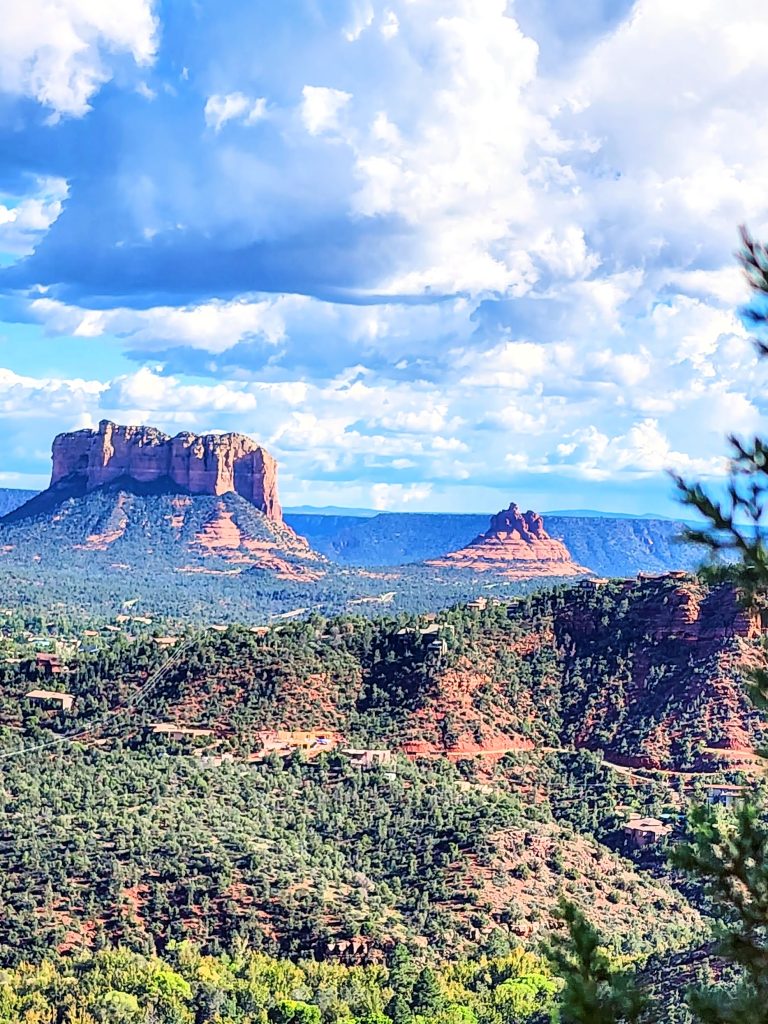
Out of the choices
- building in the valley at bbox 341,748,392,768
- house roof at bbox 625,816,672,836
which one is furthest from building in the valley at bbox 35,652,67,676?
house roof at bbox 625,816,672,836

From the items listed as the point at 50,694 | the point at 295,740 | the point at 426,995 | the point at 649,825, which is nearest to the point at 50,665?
the point at 50,694

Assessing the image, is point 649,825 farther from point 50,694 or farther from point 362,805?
point 50,694

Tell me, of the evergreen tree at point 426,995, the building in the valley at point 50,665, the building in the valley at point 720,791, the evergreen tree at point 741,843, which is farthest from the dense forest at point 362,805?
the evergreen tree at point 741,843

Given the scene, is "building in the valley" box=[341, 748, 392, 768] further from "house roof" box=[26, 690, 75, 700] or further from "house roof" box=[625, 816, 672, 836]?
"house roof" box=[26, 690, 75, 700]

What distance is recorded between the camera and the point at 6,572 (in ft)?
623

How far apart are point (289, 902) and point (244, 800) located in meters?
11.0

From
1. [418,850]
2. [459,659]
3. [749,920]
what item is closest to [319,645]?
[459,659]

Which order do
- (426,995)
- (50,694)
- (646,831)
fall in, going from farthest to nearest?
(50,694) < (646,831) < (426,995)

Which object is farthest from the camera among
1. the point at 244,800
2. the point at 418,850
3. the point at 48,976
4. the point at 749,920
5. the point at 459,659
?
the point at 459,659

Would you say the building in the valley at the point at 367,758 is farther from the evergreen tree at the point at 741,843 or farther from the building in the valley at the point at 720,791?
the evergreen tree at the point at 741,843

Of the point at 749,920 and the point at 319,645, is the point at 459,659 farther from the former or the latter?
the point at 749,920

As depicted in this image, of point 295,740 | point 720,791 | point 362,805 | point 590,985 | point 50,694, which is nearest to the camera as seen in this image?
point 590,985

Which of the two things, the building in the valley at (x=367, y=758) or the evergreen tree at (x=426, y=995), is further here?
the building in the valley at (x=367, y=758)

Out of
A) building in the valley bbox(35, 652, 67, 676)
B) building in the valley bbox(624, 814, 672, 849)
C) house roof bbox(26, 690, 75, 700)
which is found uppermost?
building in the valley bbox(35, 652, 67, 676)
